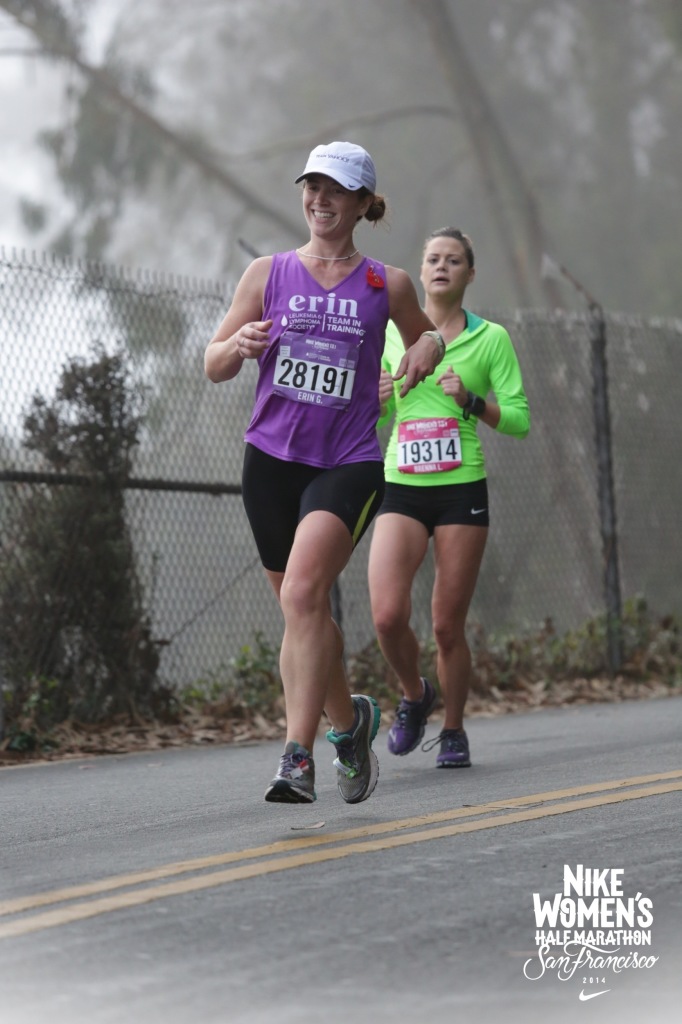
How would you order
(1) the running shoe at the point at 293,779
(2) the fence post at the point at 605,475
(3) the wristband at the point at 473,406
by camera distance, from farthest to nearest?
(2) the fence post at the point at 605,475
(3) the wristband at the point at 473,406
(1) the running shoe at the point at 293,779

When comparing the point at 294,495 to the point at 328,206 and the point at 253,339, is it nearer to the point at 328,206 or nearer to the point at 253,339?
the point at 253,339

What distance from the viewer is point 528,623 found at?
1222 cm

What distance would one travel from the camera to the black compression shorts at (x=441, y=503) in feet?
23.6

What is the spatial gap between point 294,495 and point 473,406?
179cm

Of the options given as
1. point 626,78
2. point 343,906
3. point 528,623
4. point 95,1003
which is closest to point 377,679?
point 528,623

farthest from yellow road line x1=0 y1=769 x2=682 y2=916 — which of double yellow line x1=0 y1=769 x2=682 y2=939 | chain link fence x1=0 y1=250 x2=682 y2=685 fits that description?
chain link fence x1=0 y1=250 x2=682 y2=685

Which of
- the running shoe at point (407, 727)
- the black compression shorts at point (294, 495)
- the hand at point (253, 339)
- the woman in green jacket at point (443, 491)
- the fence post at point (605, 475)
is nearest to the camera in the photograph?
the hand at point (253, 339)

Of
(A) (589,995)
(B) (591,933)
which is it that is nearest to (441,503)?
(B) (591,933)

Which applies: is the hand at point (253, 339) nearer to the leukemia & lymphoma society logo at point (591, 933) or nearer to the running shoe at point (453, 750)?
the leukemia & lymphoma society logo at point (591, 933)

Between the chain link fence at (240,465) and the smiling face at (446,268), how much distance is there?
2.16 meters

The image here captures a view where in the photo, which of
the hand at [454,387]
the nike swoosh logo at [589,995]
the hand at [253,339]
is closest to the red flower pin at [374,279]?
the hand at [253,339]

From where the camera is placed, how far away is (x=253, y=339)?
5227 mm

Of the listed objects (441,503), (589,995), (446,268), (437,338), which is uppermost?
(446,268)

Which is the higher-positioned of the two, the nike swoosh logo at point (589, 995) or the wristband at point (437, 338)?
the wristband at point (437, 338)
